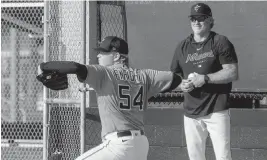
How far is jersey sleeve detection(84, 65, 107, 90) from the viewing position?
3.54m

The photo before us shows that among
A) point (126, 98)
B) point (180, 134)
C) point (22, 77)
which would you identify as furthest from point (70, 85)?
point (22, 77)

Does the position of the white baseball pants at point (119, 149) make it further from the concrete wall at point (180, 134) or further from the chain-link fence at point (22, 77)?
the chain-link fence at point (22, 77)

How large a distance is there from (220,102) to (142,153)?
1.17 meters

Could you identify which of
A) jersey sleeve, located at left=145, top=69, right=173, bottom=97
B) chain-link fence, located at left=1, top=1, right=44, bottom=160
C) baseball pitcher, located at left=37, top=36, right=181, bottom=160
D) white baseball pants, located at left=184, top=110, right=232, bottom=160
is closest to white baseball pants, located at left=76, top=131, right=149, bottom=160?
baseball pitcher, located at left=37, top=36, right=181, bottom=160

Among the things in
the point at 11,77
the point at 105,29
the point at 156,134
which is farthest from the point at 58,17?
the point at 11,77

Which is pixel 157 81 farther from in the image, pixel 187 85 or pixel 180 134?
pixel 180 134

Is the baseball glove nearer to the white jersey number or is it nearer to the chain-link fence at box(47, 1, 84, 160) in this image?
the white jersey number

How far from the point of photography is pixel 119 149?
3570 millimetres

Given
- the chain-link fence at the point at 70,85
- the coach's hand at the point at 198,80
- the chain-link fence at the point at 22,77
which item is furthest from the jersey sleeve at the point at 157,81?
the chain-link fence at the point at 22,77

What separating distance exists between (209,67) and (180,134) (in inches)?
70.4

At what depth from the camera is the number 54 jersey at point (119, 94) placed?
3.62 meters

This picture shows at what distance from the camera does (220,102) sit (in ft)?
14.8

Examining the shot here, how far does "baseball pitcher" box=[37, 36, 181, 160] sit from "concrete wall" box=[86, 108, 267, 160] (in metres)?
2.38

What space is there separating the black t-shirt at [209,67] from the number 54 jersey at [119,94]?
3.08 feet
